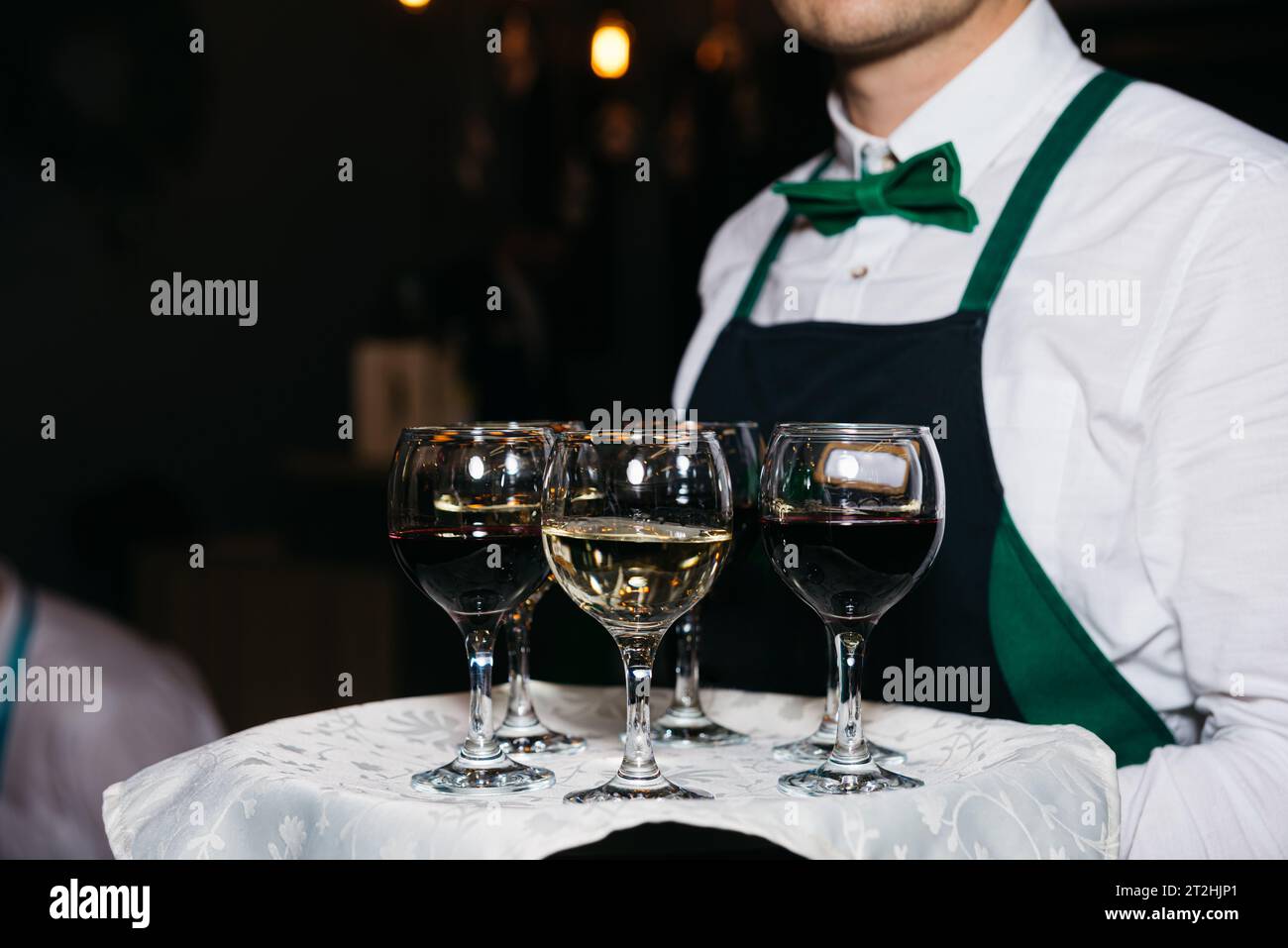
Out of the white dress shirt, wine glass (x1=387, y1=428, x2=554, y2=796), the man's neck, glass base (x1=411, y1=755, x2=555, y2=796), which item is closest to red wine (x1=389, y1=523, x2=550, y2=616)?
wine glass (x1=387, y1=428, x2=554, y2=796)

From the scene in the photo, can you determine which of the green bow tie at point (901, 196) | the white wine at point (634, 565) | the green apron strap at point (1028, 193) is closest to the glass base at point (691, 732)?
the white wine at point (634, 565)

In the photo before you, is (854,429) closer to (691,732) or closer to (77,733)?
(691,732)

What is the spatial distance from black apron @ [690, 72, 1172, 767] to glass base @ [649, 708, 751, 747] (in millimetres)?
125

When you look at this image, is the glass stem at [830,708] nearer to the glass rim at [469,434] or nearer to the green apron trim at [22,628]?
the glass rim at [469,434]

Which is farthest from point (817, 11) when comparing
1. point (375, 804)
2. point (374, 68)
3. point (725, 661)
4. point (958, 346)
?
point (374, 68)

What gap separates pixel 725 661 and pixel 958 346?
400mm

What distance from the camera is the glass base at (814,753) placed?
1.04m

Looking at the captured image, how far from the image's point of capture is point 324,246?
5.18 metres

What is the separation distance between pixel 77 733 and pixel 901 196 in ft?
5.61

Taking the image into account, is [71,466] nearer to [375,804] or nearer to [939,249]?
[939,249]

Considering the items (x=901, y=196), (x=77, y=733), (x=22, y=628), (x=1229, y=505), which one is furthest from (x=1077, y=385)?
(x=22, y=628)

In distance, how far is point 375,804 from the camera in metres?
0.84

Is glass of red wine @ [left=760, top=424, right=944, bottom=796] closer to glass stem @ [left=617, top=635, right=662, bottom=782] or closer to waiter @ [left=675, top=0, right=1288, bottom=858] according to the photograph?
glass stem @ [left=617, top=635, right=662, bottom=782]
